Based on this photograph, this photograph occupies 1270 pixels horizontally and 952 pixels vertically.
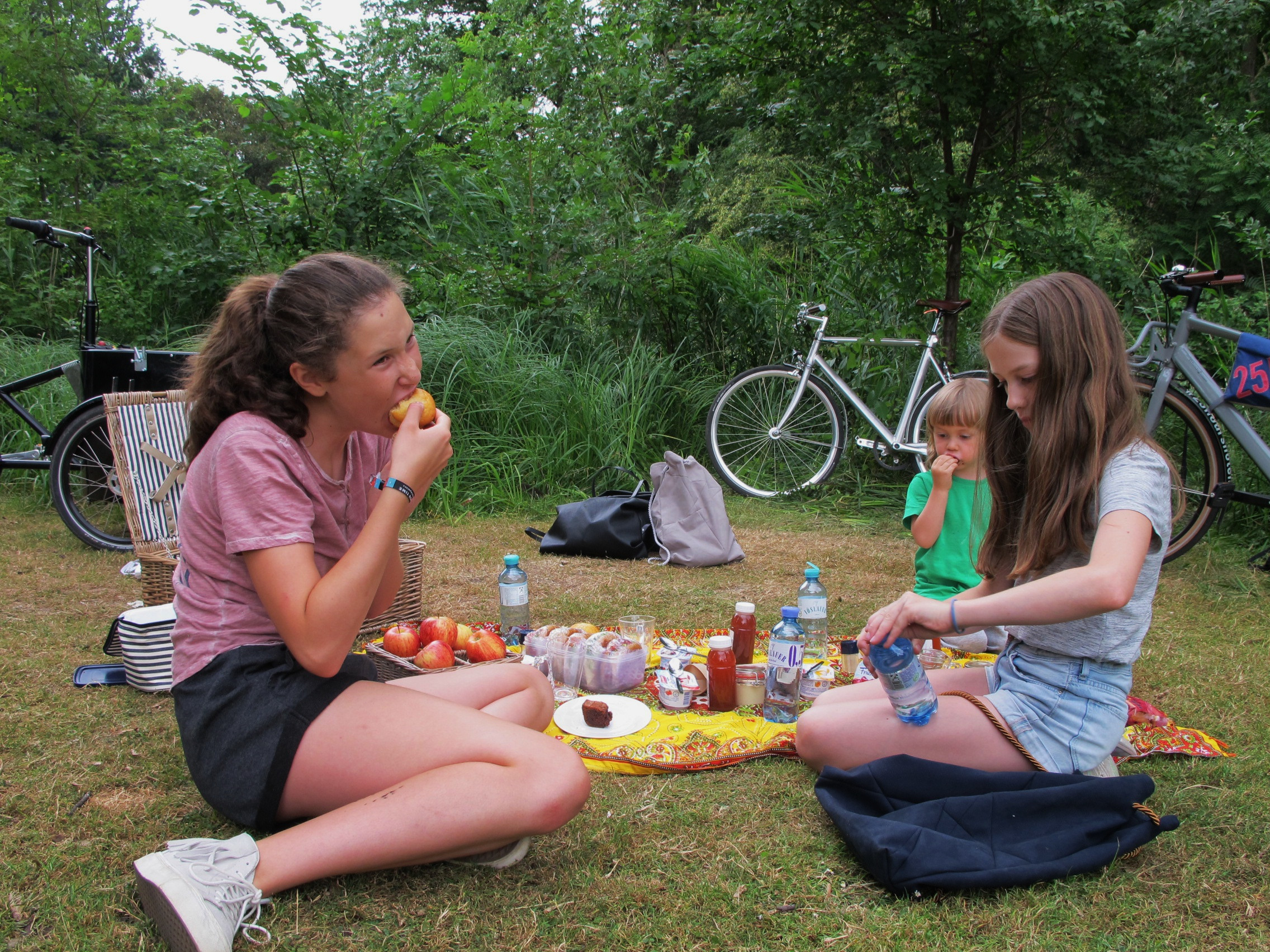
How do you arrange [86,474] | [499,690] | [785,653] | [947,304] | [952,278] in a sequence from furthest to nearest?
[952,278], [947,304], [86,474], [785,653], [499,690]

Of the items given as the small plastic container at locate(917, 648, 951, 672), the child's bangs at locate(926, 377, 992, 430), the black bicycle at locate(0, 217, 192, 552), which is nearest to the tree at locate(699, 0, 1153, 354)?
the child's bangs at locate(926, 377, 992, 430)

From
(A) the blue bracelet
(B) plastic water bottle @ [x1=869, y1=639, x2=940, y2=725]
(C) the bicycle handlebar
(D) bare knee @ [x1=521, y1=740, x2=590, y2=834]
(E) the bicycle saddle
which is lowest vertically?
(D) bare knee @ [x1=521, y1=740, x2=590, y2=834]

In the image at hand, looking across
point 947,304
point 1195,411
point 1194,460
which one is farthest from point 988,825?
point 947,304

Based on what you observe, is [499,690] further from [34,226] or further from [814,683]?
[34,226]

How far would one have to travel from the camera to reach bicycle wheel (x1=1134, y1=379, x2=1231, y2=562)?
4.59m

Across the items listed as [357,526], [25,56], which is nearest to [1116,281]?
[357,526]

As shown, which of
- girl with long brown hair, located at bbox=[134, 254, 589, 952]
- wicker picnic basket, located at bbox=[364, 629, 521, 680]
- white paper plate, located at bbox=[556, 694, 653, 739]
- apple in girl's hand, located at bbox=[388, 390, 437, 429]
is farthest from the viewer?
wicker picnic basket, located at bbox=[364, 629, 521, 680]

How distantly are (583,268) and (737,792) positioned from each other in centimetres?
570

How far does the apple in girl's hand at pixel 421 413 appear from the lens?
199 centimetres

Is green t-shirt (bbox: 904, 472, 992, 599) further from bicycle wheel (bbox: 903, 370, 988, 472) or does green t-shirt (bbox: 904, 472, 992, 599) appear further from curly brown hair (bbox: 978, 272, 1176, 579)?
bicycle wheel (bbox: 903, 370, 988, 472)

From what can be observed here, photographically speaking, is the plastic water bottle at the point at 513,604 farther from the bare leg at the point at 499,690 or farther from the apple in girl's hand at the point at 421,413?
the apple in girl's hand at the point at 421,413

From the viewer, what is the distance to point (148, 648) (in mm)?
2969

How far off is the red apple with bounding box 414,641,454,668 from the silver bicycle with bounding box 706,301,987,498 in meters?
3.88

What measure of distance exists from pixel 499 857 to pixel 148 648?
1.68 meters
